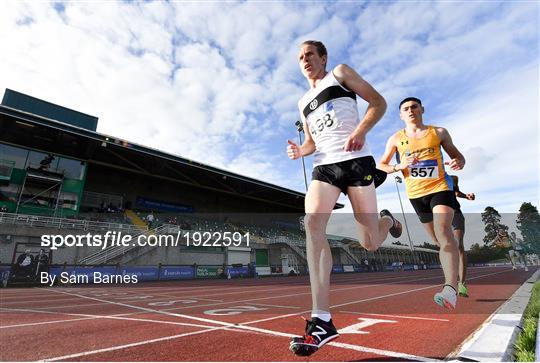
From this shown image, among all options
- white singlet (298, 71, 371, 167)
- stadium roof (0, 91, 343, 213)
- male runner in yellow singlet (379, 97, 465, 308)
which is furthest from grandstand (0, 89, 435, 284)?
male runner in yellow singlet (379, 97, 465, 308)

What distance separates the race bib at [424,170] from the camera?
281cm

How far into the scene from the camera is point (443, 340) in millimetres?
3240

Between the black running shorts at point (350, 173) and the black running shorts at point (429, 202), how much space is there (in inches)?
29.3

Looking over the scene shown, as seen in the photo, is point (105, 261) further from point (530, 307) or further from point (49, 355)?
point (530, 307)

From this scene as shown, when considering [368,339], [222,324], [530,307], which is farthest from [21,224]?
[530,307]

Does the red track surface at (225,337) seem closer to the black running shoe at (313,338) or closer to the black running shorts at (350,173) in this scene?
the black running shoe at (313,338)

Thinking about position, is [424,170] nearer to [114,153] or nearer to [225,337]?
[225,337]

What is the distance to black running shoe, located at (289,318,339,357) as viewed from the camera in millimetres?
2131

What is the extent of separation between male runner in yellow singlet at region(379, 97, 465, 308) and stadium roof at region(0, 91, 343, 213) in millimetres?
25023

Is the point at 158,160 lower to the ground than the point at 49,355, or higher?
higher

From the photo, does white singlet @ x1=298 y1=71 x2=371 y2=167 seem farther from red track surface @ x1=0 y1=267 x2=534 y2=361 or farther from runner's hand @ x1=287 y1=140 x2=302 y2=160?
red track surface @ x1=0 y1=267 x2=534 y2=361

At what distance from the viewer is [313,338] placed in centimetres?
216

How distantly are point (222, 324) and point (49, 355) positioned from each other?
7.04ft

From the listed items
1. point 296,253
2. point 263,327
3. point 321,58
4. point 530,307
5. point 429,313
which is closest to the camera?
point 321,58
